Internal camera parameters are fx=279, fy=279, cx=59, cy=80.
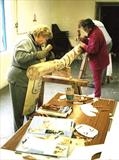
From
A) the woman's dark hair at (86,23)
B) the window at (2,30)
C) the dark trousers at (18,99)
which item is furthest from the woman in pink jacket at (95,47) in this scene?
the window at (2,30)

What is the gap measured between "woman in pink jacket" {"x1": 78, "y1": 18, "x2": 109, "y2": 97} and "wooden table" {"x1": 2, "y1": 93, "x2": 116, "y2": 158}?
122cm

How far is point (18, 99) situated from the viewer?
261cm

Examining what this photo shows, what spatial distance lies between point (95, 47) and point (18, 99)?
1420 millimetres

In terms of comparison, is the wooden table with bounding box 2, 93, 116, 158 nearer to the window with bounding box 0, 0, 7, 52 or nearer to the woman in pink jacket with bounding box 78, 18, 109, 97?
the woman in pink jacket with bounding box 78, 18, 109, 97

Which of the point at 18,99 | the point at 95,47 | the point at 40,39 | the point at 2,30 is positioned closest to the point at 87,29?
the point at 95,47

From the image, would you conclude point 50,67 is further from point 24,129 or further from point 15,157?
point 15,157

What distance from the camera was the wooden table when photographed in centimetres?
158

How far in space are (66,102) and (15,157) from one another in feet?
3.00

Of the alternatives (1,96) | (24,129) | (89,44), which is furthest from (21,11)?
(24,129)

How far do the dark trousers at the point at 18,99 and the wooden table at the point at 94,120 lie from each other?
38 centimetres

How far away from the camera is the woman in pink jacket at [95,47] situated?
3.53 m

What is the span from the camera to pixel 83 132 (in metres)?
1.70

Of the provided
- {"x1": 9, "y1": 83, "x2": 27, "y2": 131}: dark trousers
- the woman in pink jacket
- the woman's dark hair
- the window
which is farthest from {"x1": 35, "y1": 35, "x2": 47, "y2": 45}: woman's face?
the window

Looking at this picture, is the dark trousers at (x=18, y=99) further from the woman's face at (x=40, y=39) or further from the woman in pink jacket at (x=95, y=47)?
the woman in pink jacket at (x=95, y=47)
